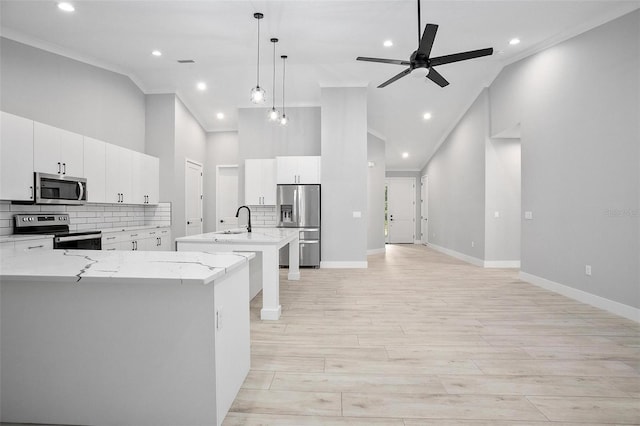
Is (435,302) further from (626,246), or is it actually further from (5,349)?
(5,349)

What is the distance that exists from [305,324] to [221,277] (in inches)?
67.0

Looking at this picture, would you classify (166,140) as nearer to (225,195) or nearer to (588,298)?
(225,195)

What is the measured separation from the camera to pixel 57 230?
4098 millimetres

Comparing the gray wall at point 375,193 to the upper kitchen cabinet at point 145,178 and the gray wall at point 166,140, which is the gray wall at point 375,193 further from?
the upper kitchen cabinet at point 145,178

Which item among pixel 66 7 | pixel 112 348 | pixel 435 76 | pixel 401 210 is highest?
pixel 66 7

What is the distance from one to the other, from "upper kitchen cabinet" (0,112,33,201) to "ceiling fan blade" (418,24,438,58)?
430 centimetres

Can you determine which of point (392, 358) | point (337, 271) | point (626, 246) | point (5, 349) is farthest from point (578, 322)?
point (5, 349)

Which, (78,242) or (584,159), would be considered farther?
(78,242)

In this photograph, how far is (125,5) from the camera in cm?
379

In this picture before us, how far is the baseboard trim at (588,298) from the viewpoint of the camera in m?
3.30

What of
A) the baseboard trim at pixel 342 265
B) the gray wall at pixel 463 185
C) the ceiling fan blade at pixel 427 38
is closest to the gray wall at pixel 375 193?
the gray wall at pixel 463 185

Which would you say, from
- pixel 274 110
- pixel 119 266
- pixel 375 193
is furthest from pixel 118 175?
pixel 375 193

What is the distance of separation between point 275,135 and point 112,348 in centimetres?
594

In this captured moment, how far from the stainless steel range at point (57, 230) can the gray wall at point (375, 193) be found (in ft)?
19.8
